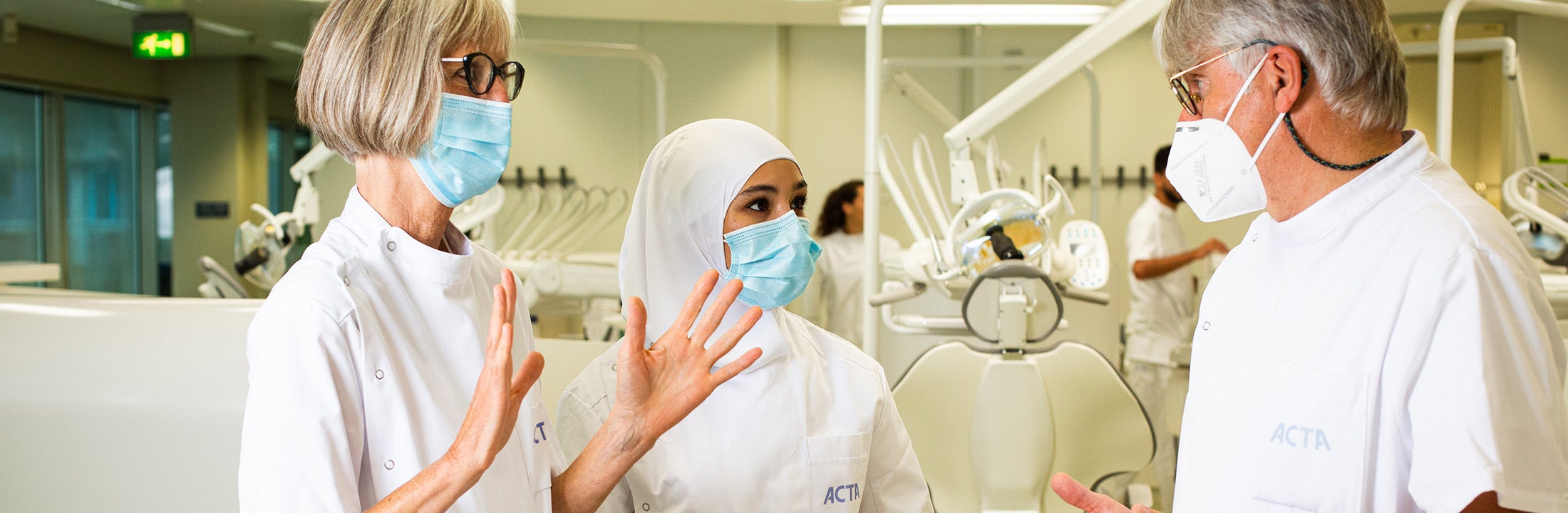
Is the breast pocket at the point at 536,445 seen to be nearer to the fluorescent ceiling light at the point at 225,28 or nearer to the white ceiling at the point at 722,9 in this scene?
the white ceiling at the point at 722,9

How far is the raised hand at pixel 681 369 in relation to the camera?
3.37ft

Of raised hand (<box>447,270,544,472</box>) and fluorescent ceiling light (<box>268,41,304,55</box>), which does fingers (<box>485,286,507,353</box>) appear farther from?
fluorescent ceiling light (<box>268,41,304,55</box>)

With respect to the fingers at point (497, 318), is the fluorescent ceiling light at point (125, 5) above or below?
above

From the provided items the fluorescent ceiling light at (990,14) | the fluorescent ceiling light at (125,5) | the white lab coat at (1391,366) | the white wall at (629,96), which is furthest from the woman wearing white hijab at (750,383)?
the fluorescent ceiling light at (125,5)

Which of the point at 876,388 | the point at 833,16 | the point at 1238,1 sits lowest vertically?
the point at 876,388

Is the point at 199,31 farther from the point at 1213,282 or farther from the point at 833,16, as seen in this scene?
the point at 1213,282

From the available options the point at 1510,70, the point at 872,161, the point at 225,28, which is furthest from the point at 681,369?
the point at 225,28

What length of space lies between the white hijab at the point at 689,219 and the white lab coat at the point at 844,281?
3138 mm

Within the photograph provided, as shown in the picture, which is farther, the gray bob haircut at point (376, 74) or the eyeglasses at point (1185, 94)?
the eyeglasses at point (1185, 94)

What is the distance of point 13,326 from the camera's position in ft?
5.23

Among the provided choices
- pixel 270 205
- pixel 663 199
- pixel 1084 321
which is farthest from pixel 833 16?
pixel 270 205

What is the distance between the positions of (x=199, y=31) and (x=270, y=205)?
1955mm

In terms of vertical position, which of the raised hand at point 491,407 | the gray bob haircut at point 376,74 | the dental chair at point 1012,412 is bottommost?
the dental chair at point 1012,412

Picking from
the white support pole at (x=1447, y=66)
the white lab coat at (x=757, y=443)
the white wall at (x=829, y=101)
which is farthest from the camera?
the white wall at (x=829, y=101)
